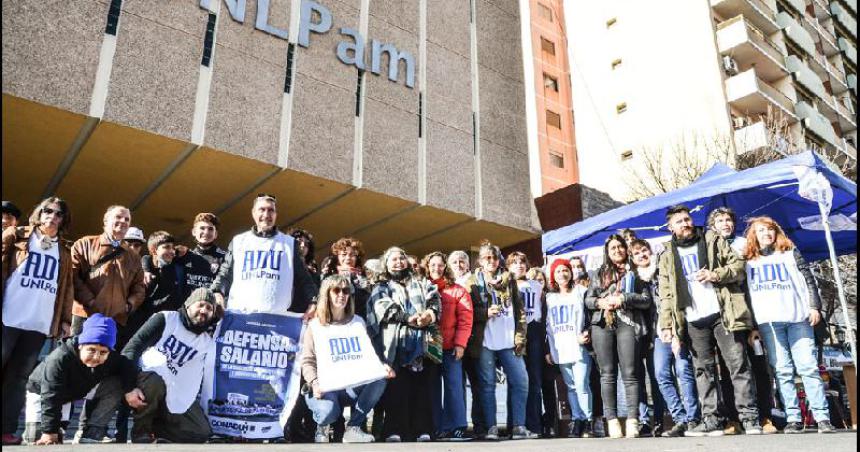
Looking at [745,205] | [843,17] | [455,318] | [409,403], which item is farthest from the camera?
[843,17]

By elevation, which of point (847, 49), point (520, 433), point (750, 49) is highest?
point (847, 49)

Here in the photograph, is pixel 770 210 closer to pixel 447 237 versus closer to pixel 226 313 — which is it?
pixel 447 237

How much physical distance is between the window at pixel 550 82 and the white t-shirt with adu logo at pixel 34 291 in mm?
27218

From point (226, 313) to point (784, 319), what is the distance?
4.56 meters

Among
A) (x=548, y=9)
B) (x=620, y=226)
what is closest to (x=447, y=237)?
(x=620, y=226)

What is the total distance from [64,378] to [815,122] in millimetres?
32586

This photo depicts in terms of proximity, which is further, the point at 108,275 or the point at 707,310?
the point at 707,310

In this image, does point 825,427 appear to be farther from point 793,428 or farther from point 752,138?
point 752,138

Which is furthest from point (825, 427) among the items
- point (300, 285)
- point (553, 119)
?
point (553, 119)

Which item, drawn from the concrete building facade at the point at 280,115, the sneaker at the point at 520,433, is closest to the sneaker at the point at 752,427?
the sneaker at the point at 520,433

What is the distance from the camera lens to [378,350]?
491cm

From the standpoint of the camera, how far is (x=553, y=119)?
28.6 m

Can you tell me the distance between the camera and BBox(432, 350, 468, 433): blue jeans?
505 centimetres

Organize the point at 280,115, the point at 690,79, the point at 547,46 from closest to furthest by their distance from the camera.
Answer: the point at 280,115 → the point at 690,79 → the point at 547,46
